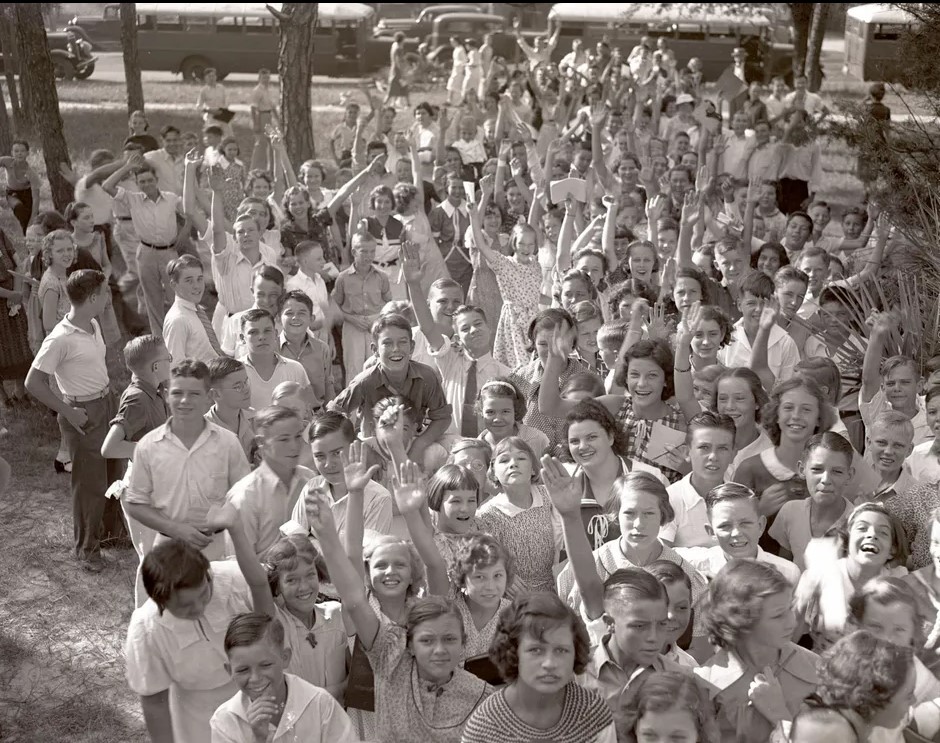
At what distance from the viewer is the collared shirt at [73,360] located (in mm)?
6121

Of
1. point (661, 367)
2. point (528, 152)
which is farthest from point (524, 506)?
point (528, 152)

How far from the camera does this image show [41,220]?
8.80 meters

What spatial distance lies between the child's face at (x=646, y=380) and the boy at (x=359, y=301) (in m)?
2.54

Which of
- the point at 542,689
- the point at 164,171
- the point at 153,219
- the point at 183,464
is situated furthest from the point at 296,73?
the point at 542,689

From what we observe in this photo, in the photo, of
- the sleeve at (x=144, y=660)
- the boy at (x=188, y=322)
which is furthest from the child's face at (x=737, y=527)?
the boy at (x=188, y=322)

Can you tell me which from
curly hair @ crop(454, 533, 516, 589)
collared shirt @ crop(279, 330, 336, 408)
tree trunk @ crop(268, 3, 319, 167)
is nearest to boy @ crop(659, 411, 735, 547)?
curly hair @ crop(454, 533, 516, 589)

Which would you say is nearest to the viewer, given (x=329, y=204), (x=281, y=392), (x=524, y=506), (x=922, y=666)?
(x=922, y=666)

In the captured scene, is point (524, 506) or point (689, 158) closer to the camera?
point (524, 506)

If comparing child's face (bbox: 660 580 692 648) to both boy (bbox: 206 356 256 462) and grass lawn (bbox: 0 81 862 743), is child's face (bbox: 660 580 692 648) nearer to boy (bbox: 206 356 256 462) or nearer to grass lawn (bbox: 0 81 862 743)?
boy (bbox: 206 356 256 462)

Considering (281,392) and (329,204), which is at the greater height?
(281,392)

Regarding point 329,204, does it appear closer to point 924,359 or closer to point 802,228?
point 802,228

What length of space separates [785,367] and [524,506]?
2.33 m

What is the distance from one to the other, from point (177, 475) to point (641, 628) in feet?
7.07

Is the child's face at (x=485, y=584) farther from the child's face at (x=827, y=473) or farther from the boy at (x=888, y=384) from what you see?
the boy at (x=888, y=384)
